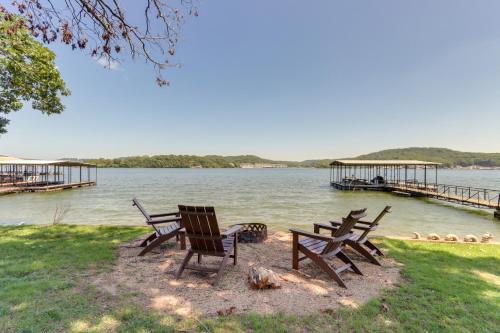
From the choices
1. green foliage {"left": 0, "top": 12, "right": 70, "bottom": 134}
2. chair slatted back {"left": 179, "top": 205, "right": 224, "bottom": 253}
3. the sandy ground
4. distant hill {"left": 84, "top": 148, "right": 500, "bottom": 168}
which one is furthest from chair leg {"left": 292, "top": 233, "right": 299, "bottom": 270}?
distant hill {"left": 84, "top": 148, "right": 500, "bottom": 168}

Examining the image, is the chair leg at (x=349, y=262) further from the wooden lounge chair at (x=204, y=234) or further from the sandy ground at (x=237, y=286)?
the wooden lounge chair at (x=204, y=234)

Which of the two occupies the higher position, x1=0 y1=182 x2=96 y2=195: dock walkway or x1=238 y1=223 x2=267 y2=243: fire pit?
x1=238 y1=223 x2=267 y2=243: fire pit

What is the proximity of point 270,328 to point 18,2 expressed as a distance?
158 inches

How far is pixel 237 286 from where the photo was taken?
137 inches

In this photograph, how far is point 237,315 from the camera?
2725 mm

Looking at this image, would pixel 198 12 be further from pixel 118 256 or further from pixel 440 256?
pixel 440 256

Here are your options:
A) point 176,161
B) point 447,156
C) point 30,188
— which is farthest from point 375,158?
point 30,188

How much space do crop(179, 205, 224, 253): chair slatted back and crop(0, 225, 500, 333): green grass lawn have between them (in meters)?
1.11

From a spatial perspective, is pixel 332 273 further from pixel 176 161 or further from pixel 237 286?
pixel 176 161

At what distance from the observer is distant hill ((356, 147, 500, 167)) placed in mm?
115819

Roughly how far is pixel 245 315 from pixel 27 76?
27.0 ft

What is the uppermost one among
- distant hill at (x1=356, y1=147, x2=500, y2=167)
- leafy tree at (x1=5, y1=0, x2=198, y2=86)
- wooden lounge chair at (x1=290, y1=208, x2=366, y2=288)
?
distant hill at (x1=356, y1=147, x2=500, y2=167)

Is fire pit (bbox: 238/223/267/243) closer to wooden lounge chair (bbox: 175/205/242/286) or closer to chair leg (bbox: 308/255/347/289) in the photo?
wooden lounge chair (bbox: 175/205/242/286)

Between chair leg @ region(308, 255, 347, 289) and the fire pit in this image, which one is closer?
chair leg @ region(308, 255, 347, 289)
